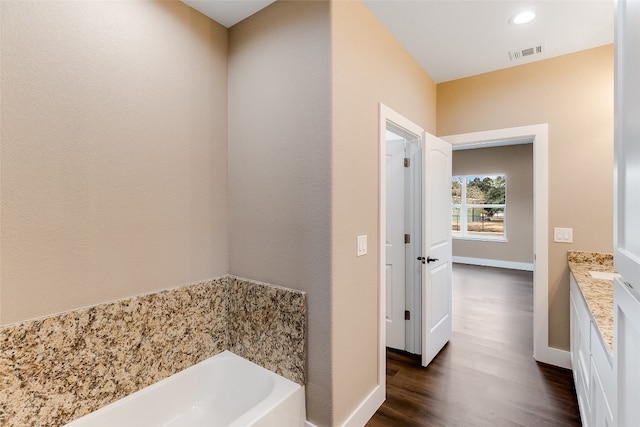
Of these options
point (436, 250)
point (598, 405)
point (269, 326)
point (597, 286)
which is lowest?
point (598, 405)

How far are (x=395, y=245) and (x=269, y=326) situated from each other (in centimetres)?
158

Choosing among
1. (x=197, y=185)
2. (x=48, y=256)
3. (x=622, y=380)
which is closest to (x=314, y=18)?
(x=197, y=185)

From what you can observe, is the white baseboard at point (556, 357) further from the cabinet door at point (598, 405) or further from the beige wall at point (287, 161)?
the beige wall at point (287, 161)

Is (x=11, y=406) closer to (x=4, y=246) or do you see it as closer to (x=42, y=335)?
(x=42, y=335)

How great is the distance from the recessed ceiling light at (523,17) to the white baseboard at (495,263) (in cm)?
603

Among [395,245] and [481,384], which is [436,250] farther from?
[481,384]

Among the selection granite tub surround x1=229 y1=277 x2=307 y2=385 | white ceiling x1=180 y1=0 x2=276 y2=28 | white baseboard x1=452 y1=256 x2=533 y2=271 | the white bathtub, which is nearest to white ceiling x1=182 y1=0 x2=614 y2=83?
white ceiling x1=180 y1=0 x2=276 y2=28

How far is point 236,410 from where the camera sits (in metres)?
1.95

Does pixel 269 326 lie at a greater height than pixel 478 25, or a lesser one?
lesser

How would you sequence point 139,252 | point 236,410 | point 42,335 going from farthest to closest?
1. point 236,410
2. point 139,252
3. point 42,335

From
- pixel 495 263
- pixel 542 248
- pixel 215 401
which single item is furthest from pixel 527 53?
pixel 495 263

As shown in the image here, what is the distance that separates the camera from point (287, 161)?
1.95m

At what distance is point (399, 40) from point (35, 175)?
2551 millimetres

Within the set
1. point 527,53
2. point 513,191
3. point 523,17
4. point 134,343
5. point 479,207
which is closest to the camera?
point 134,343
